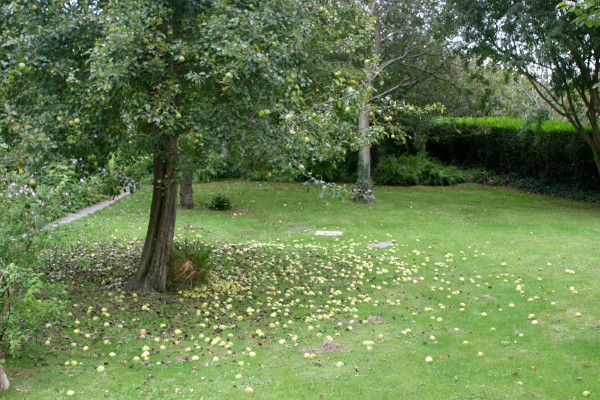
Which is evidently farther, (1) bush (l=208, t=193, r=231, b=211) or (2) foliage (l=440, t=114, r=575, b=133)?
(2) foliage (l=440, t=114, r=575, b=133)

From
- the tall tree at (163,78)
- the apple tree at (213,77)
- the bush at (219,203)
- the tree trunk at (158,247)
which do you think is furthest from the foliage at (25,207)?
the bush at (219,203)

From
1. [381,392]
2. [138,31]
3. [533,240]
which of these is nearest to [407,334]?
[381,392]

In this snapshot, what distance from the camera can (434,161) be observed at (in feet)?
90.3

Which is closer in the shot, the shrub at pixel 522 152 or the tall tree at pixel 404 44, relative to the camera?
the tall tree at pixel 404 44

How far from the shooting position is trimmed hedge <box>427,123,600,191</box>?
21438 millimetres

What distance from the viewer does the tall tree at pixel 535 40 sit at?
53.5 ft

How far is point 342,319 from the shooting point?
803 centimetres

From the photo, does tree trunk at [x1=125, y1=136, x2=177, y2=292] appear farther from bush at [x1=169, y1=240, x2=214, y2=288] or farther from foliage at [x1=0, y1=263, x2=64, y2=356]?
foliage at [x1=0, y1=263, x2=64, y2=356]

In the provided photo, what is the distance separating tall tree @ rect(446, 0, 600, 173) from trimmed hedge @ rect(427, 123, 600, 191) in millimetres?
1684

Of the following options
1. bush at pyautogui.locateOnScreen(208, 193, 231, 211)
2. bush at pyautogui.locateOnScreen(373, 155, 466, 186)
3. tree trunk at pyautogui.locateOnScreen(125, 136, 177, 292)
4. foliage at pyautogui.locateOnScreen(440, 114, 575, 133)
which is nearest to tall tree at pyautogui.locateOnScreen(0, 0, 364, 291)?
tree trunk at pyautogui.locateOnScreen(125, 136, 177, 292)

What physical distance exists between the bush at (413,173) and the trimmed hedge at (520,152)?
1.49 m

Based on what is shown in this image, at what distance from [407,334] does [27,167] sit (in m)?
4.82

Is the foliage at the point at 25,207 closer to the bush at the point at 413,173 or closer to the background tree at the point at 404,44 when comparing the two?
the background tree at the point at 404,44

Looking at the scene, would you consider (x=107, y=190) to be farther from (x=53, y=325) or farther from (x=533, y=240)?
(x=533, y=240)
